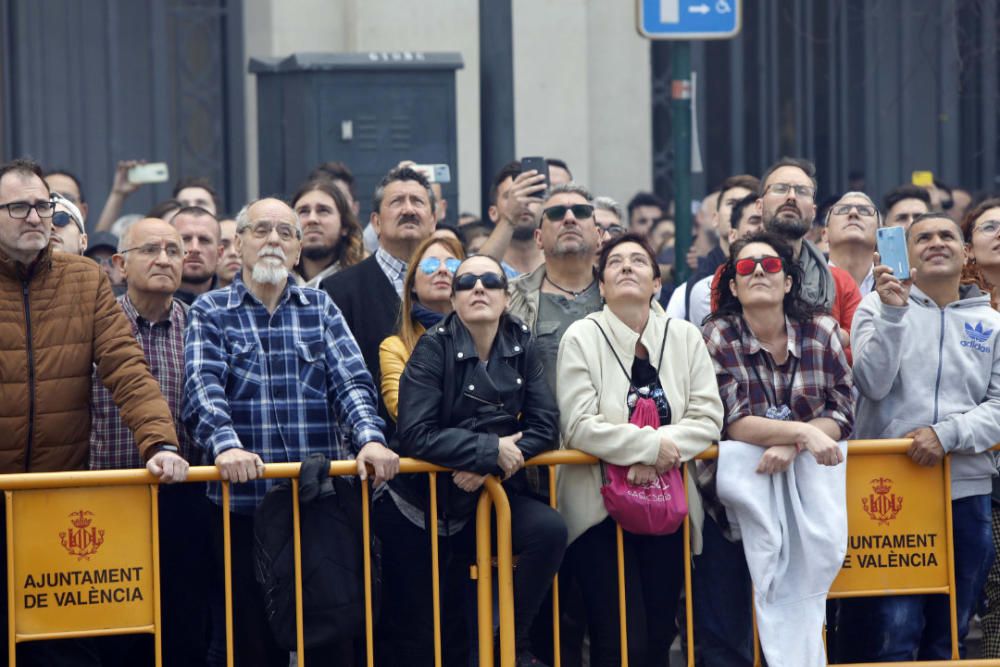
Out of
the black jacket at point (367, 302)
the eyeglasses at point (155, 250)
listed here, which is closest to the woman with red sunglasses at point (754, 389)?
the black jacket at point (367, 302)

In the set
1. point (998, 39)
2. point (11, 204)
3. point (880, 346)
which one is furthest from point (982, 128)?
point (11, 204)

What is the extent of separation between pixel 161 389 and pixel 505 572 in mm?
1558

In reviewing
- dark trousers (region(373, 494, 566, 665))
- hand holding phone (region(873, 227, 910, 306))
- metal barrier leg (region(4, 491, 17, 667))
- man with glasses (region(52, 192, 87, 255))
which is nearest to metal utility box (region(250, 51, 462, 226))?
man with glasses (region(52, 192, 87, 255))

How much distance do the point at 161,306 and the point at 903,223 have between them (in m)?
4.09

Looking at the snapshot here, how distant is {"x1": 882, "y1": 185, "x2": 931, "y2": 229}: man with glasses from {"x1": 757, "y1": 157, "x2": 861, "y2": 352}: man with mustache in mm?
1210

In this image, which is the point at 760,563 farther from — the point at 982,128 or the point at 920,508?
the point at 982,128

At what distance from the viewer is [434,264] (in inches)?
279

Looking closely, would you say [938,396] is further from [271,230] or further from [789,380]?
[271,230]

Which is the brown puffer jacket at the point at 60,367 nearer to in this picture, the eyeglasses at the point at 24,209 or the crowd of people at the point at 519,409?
the crowd of people at the point at 519,409

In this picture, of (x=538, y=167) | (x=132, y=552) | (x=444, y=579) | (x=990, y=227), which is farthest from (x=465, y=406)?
(x=990, y=227)

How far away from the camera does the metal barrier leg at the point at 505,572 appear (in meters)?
6.48

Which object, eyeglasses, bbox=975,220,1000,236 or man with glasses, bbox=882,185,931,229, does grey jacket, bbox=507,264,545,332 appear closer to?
eyeglasses, bbox=975,220,1000,236

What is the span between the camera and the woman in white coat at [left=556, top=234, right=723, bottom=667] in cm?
656

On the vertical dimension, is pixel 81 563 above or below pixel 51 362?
below
